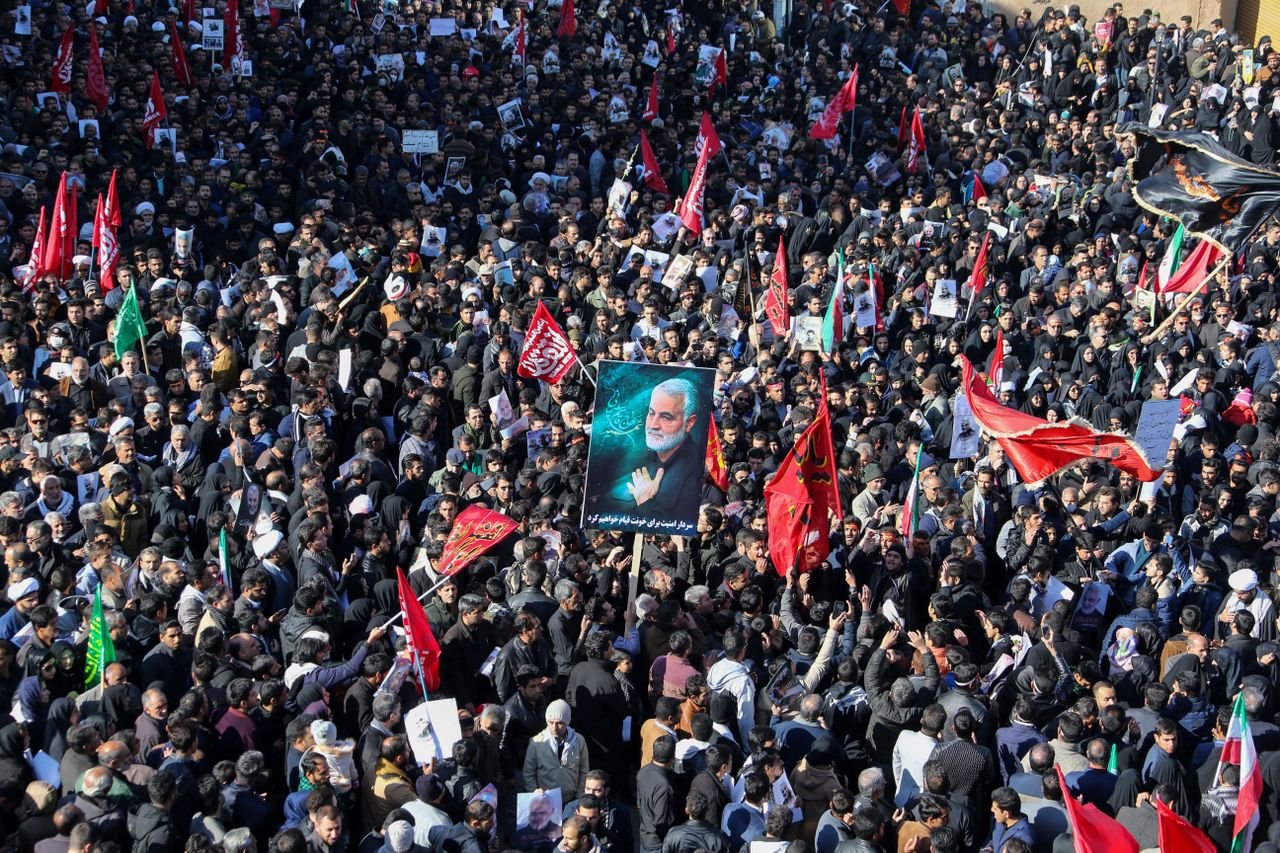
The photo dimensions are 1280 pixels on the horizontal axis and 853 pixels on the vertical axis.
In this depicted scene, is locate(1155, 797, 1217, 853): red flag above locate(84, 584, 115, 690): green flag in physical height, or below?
below

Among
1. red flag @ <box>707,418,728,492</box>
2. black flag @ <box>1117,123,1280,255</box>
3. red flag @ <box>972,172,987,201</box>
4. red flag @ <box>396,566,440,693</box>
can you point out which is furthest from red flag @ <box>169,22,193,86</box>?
red flag @ <box>396,566,440,693</box>

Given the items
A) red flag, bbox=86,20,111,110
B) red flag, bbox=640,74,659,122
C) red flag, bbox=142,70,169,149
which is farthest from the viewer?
red flag, bbox=640,74,659,122

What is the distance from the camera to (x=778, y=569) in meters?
11.2

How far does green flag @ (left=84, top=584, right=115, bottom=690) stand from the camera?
9211 millimetres

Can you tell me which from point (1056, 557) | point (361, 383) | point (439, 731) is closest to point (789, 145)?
point (361, 383)

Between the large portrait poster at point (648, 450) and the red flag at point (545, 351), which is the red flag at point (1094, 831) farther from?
the red flag at point (545, 351)

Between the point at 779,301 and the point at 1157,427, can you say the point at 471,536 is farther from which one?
the point at 779,301

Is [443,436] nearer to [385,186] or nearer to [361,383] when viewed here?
[361,383]

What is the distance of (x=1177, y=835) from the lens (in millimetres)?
7816

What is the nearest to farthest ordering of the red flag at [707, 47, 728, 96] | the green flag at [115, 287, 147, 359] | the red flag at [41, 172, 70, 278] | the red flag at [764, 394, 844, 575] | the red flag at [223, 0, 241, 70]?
the red flag at [764, 394, 844, 575] → the green flag at [115, 287, 147, 359] → the red flag at [41, 172, 70, 278] → the red flag at [223, 0, 241, 70] → the red flag at [707, 47, 728, 96]

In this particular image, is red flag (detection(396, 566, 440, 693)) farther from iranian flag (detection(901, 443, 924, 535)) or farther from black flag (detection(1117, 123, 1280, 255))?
black flag (detection(1117, 123, 1280, 255))

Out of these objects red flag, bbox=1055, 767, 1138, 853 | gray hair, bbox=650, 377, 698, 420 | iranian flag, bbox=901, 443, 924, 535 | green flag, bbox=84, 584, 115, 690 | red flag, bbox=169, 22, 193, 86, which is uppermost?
red flag, bbox=169, 22, 193, 86

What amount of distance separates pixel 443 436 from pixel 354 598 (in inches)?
121

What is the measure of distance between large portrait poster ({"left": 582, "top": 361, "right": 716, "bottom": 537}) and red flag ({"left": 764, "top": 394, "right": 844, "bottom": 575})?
0.86 meters
